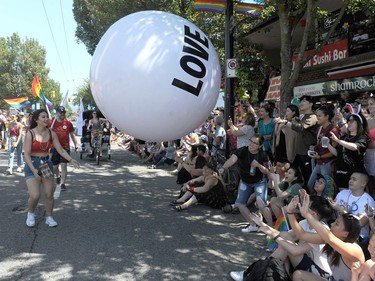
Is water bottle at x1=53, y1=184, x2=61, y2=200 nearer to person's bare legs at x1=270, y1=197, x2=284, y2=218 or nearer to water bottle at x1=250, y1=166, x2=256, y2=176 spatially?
water bottle at x1=250, y1=166, x2=256, y2=176

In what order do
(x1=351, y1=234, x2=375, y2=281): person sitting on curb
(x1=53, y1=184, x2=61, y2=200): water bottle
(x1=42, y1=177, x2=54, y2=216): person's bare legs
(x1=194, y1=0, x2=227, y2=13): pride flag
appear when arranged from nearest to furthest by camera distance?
(x1=351, y1=234, x2=375, y2=281): person sitting on curb → (x1=42, y1=177, x2=54, y2=216): person's bare legs → (x1=194, y1=0, x2=227, y2=13): pride flag → (x1=53, y1=184, x2=61, y2=200): water bottle

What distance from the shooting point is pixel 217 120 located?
8383mm

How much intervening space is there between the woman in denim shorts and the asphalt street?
36 cm

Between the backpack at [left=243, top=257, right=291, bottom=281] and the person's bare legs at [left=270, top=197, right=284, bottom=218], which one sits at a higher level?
the person's bare legs at [left=270, top=197, right=284, bottom=218]

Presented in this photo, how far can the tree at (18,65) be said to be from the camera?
163ft

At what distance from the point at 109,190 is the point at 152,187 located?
3.28 ft

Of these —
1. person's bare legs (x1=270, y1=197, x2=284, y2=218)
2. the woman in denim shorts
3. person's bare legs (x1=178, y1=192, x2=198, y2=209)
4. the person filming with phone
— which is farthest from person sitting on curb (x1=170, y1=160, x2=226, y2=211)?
the woman in denim shorts

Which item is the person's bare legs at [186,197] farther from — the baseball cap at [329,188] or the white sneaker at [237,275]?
the white sneaker at [237,275]

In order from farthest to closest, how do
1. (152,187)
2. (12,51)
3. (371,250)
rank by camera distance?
(12,51), (152,187), (371,250)

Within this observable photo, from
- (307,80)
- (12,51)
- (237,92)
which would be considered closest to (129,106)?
(237,92)

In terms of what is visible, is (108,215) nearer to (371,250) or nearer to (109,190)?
(109,190)

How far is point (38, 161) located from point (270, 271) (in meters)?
3.43

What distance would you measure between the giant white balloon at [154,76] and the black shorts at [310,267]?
1.63 metres

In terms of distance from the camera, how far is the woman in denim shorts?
5.14 m
